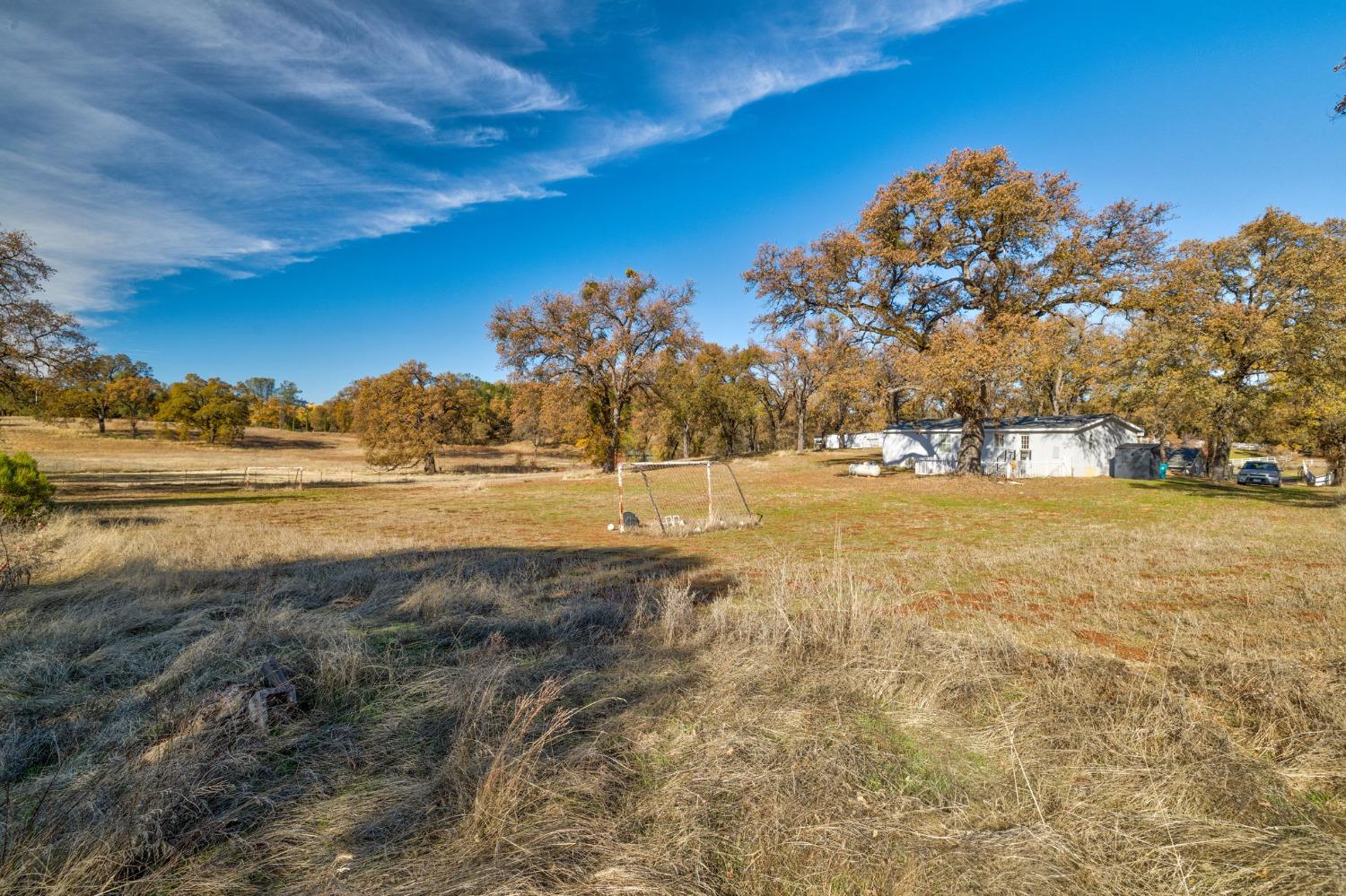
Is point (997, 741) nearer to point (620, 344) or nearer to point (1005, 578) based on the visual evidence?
point (1005, 578)

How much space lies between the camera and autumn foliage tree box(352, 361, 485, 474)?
4456cm

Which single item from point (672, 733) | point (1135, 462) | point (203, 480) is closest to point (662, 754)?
point (672, 733)

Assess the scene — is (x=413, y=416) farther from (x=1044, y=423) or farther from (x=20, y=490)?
(x=1044, y=423)

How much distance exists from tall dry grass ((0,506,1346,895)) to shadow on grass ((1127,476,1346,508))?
2070 cm

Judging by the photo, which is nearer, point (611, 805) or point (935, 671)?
point (611, 805)

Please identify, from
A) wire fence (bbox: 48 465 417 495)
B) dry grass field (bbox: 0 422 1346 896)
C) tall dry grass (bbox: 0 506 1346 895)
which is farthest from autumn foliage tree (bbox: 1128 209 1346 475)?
wire fence (bbox: 48 465 417 495)

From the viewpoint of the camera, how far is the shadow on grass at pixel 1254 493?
20.1 meters

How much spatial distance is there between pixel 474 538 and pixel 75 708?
1024 cm

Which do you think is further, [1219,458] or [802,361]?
[802,361]

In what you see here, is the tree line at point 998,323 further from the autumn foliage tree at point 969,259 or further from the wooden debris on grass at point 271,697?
the wooden debris on grass at point 271,697

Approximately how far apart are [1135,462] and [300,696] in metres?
41.4

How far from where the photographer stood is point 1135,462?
31.9m

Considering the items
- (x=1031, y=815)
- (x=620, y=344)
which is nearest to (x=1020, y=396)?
(x=620, y=344)

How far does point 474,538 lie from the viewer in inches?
568
